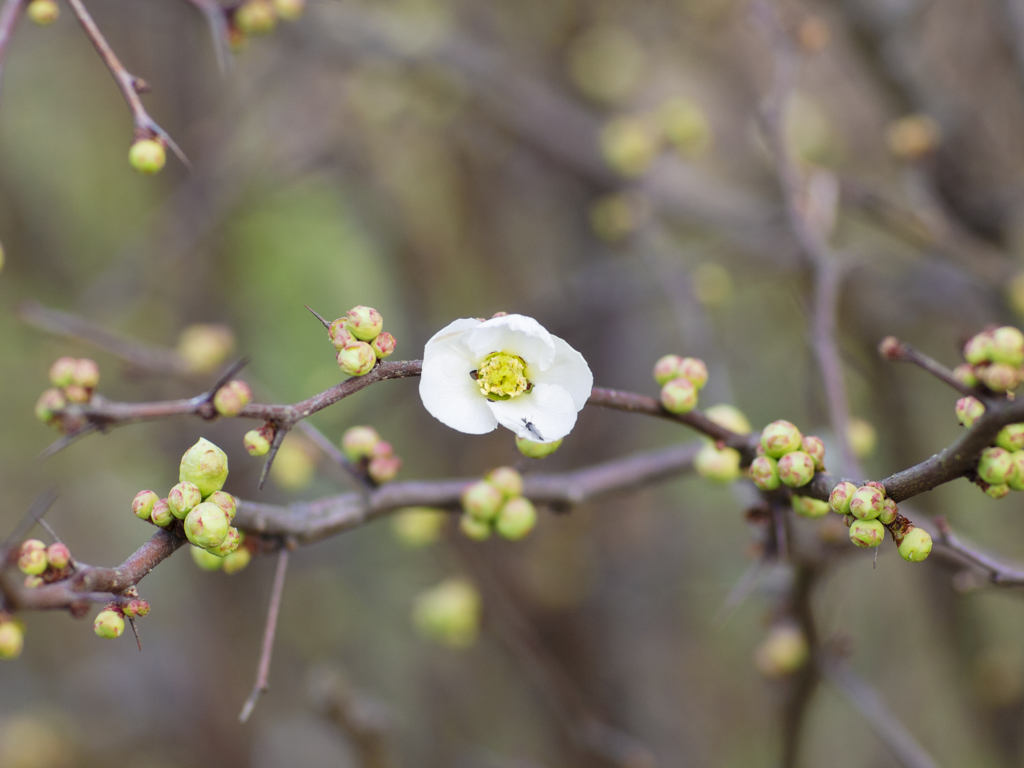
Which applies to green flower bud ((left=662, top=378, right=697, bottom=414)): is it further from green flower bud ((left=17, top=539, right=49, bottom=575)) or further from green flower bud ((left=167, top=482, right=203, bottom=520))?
green flower bud ((left=17, top=539, right=49, bottom=575))

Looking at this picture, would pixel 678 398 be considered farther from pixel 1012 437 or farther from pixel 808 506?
pixel 1012 437

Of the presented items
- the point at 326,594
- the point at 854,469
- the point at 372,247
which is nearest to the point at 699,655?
the point at 326,594

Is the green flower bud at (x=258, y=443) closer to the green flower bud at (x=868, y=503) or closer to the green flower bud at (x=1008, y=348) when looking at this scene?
the green flower bud at (x=868, y=503)

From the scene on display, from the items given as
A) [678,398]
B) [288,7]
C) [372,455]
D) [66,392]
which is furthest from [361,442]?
[288,7]

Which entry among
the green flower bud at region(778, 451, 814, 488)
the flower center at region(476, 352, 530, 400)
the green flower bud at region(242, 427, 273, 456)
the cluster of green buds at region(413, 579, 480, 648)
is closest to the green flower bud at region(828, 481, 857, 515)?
the green flower bud at region(778, 451, 814, 488)

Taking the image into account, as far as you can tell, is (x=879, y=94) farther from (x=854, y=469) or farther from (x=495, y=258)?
(x=854, y=469)

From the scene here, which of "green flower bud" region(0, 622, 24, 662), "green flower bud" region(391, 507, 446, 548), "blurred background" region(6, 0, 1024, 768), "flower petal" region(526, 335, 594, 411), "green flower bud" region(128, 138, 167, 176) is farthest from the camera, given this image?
"blurred background" region(6, 0, 1024, 768)
